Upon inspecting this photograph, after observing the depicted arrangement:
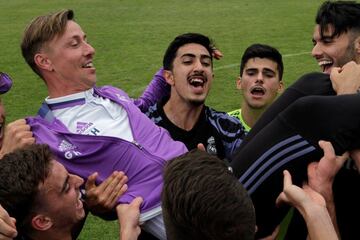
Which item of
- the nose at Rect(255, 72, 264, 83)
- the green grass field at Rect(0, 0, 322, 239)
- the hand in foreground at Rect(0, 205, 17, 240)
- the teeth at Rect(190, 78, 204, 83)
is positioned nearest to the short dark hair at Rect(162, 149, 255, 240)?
the hand in foreground at Rect(0, 205, 17, 240)

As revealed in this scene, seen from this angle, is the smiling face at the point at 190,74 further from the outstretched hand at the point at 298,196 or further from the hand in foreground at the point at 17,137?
the outstretched hand at the point at 298,196

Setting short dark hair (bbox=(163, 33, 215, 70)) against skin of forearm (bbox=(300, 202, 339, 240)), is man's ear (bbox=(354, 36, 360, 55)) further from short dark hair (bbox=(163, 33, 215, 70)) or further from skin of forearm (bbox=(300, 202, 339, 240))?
skin of forearm (bbox=(300, 202, 339, 240))

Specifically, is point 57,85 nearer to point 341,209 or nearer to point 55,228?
point 55,228

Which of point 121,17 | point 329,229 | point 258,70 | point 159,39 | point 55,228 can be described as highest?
point 121,17

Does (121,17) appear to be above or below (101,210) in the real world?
above

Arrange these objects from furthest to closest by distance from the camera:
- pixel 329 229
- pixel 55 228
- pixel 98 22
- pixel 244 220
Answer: pixel 98 22 < pixel 55 228 < pixel 329 229 < pixel 244 220

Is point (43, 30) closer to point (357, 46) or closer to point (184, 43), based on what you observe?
point (184, 43)

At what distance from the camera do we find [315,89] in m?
2.46

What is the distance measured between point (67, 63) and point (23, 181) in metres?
1.12

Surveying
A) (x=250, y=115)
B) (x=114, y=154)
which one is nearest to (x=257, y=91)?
(x=250, y=115)

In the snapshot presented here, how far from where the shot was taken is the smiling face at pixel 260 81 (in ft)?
16.1

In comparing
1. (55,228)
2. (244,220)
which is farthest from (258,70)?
(244,220)

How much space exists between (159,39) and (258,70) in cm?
930

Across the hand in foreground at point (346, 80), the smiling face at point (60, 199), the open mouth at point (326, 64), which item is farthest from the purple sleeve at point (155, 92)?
the hand in foreground at point (346, 80)
